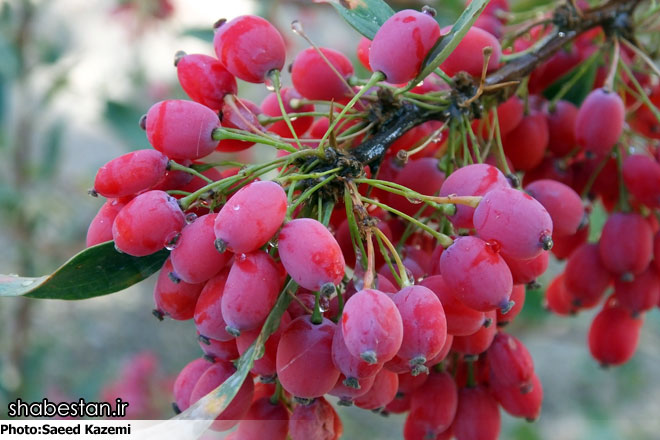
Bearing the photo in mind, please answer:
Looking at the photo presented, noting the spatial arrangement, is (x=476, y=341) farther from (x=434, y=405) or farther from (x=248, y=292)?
(x=248, y=292)

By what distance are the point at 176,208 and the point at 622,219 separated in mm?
686

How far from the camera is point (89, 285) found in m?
0.71

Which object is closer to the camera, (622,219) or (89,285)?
(89,285)

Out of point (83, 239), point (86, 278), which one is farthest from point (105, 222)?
point (83, 239)

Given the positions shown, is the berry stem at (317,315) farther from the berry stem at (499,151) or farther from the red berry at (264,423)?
the berry stem at (499,151)

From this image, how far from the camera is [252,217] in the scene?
580 mm

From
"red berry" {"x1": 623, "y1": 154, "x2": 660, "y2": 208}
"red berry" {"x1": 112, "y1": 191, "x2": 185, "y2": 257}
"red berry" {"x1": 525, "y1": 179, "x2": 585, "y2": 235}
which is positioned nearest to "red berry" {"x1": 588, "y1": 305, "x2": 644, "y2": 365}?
"red berry" {"x1": 623, "y1": 154, "x2": 660, "y2": 208}

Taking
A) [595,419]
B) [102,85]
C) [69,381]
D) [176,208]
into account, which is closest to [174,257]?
[176,208]

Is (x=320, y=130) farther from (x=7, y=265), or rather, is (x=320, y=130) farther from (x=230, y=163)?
(x=7, y=265)

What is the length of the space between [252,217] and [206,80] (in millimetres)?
256

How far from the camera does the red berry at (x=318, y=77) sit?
82cm

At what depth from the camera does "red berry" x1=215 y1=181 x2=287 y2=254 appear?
0.58 metres

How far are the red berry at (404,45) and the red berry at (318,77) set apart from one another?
4.3 inches

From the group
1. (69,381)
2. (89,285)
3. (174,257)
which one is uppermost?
(174,257)
